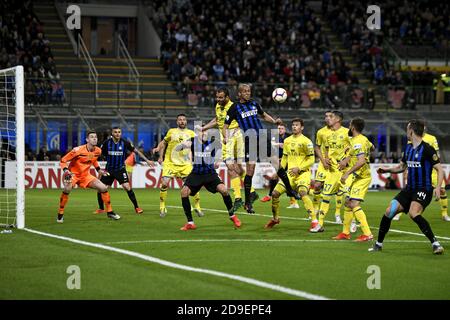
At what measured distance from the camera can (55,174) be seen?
34750 millimetres

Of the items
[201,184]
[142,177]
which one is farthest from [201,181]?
[142,177]

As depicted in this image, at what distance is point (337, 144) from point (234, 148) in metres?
2.12

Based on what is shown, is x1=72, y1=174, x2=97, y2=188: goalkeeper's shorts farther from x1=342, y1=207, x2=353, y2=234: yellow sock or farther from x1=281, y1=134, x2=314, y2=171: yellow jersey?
x1=342, y1=207, x2=353, y2=234: yellow sock

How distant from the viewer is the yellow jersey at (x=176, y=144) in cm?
2175

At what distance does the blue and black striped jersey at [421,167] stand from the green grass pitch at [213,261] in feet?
3.60

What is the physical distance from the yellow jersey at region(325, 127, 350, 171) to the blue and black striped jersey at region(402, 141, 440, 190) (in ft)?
13.0

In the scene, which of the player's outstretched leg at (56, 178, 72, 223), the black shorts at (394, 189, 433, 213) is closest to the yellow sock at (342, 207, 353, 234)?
the black shorts at (394, 189, 433, 213)

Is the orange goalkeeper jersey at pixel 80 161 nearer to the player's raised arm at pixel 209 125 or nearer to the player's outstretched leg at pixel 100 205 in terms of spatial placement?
the player's outstretched leg at pixel 100 205

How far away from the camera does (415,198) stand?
43.3 ft

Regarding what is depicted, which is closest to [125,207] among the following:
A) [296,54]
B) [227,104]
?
[227,104]

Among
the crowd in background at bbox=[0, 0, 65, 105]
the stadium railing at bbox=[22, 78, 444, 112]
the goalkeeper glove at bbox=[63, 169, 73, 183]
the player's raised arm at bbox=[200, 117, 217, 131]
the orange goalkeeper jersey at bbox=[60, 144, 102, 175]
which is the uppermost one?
the crowd in background at bbox=[0, 0, 65, 105]

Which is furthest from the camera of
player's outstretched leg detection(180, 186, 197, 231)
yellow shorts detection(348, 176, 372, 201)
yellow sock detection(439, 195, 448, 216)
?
yellow sock detection(439, 195, 448, 216)

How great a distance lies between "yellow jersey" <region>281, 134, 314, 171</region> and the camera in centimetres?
1816

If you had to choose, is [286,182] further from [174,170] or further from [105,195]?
[174,170]
